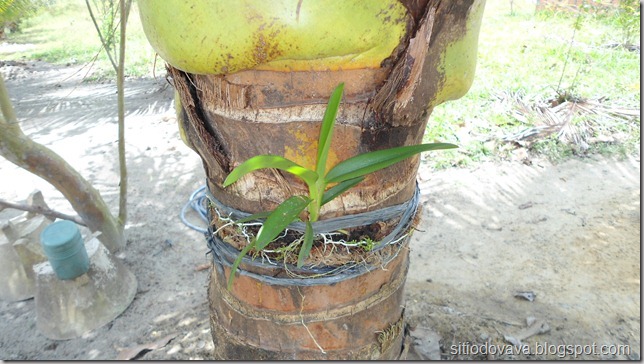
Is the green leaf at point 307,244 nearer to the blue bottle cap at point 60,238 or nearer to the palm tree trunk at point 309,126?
the palm tree trunk at point 309,126

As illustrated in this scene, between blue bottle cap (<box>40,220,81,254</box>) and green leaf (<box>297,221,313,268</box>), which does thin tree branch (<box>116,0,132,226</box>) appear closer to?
blue bottle cap (<box>40,220,81,254</box>)

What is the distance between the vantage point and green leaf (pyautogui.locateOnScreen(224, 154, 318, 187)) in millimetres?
861

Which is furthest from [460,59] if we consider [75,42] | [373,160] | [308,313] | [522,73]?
[75,42]


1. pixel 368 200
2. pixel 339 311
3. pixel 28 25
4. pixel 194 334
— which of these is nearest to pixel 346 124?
pixel 368 200

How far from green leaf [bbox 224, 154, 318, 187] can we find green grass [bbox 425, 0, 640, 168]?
3.49m

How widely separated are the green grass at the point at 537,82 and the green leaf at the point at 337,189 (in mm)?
3384

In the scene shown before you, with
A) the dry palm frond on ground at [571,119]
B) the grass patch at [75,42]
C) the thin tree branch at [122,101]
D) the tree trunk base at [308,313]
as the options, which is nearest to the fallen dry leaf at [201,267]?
the thin tree branch at [122,101]

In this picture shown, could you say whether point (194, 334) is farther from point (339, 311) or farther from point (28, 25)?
point (28, 25)

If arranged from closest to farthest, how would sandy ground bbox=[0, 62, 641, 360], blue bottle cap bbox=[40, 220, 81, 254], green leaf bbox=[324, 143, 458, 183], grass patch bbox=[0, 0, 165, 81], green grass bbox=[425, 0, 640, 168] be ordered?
1. green leaf bbox=[324, 143, 458, 183]
2. sandy ground bbox=[0, 62, 641, 360]
3. blue bottle cap bbox=[40, 220, 81, 254]
4. green grass bbox=[425, 0, 640, 168]
5. grass patch bbox=[0, 0, 165, 81]

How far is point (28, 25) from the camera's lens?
12.7 meters

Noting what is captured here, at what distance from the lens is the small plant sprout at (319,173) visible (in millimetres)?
863

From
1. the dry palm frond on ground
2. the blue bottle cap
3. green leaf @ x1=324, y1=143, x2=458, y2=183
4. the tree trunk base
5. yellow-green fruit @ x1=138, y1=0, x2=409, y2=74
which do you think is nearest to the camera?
yellow-green fruit @ x1=138, y1=0, x2=409, y2=74

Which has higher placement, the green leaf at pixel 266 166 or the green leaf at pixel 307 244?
the green leaf at pixel 266 166

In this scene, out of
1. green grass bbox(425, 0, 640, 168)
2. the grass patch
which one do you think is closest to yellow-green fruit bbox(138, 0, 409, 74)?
green grass bbox(425, 0, 640, 168)
